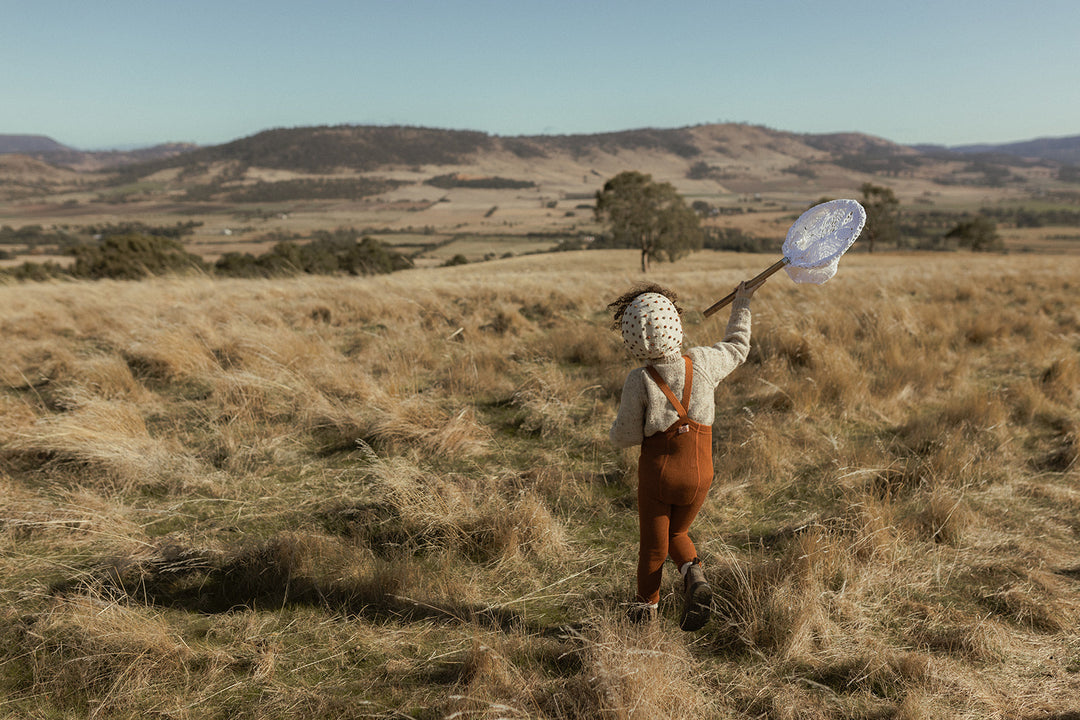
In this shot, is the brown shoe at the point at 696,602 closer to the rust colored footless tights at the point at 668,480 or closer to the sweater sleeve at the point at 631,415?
the rust colored footless tights at the point at 668,480

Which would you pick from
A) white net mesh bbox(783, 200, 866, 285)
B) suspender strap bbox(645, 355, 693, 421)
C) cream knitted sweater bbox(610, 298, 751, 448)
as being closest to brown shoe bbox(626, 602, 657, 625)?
cream knitted sweater bbox(610, 298, 751, 448)

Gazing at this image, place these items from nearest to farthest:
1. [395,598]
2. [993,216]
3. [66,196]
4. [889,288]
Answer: [395,598], [889,288], [993,216], [66,196]

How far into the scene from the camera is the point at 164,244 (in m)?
33.8

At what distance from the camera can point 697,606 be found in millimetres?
2717

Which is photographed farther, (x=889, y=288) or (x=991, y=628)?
(x=889, y=288)

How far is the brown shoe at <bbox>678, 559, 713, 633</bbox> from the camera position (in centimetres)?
269

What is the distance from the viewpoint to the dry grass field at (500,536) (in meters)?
2.46

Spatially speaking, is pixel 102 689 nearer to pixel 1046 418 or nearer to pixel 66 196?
pixel 1046 418

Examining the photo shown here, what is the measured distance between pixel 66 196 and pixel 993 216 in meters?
303

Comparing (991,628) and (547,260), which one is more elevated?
(547,260)

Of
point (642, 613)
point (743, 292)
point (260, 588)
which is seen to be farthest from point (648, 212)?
point (260, 588)

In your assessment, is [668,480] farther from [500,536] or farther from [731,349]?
[500,536]

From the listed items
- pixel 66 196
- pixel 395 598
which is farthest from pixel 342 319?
pixel 66 196

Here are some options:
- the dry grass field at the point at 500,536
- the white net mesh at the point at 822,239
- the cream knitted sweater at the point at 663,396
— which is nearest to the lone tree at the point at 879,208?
the dry grass field at the point at 500,536
